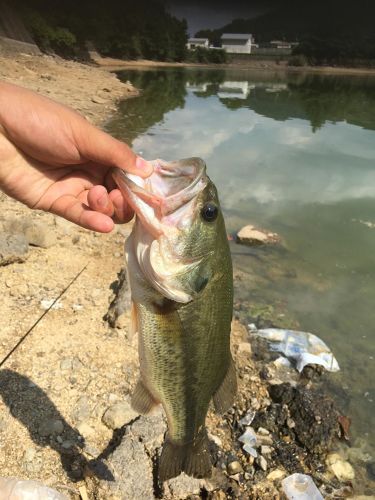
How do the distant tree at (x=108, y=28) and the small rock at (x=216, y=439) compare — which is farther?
the distant tree at (x=108, y=28)

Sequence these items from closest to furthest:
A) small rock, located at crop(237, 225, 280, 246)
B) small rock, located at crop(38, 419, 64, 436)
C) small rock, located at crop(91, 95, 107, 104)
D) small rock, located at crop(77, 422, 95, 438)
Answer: small rock, located at crop(38, 419, 64, 436) → small rock, located at crop(77, 422, 95, 438) → small rock, located at crop(237, 225, 280, 246) → small rock, located at crop(91, 95, 107, 104)

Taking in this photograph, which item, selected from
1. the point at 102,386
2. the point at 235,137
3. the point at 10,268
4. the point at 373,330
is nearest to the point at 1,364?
the point at 102,386

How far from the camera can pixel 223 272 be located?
2545mm

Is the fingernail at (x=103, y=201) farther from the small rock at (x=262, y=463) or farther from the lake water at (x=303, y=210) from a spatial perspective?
the lake water at (x=303, y=210)

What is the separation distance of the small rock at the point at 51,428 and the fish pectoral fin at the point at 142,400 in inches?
→ 52.9

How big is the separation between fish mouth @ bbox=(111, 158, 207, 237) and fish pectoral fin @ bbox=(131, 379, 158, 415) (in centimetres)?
111

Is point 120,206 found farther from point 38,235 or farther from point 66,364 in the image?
point 38,235

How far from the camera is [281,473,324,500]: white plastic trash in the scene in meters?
3.78

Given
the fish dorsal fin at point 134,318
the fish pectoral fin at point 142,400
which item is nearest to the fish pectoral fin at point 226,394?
the fish pectoral fin at point 142,400

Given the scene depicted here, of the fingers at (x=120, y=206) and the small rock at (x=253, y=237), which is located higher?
the fingers at (x=120, y=206)

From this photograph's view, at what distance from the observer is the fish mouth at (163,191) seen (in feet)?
7.77

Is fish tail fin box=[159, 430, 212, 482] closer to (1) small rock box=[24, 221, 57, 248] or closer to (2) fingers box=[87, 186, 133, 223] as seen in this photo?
(2) fingers box=[87, 186, 133, 223]

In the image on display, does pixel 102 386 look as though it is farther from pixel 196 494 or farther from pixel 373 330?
pixel 373 330

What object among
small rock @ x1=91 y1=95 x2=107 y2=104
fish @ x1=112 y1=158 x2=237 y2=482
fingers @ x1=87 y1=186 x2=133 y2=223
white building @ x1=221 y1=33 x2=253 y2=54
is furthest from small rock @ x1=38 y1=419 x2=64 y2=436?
white building @ x1=221 y1=33 x2=253 y2=54
